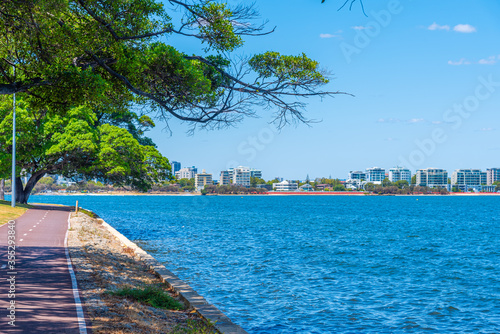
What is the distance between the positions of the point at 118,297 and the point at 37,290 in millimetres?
1659

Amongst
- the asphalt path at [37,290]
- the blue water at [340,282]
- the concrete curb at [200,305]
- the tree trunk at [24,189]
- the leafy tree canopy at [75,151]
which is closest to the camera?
the asphalt path at [37,290]

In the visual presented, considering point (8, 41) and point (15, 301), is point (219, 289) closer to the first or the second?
point (15, 301)

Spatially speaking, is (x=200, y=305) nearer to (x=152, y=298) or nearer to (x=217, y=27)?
(x=152, y=298)

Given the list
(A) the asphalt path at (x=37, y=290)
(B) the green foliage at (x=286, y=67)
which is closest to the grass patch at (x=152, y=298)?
(A) the asphalt path at (x=37, y=290)

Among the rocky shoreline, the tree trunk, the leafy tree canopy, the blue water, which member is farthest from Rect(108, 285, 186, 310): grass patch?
the tree trunk

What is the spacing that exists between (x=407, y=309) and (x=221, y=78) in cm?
901

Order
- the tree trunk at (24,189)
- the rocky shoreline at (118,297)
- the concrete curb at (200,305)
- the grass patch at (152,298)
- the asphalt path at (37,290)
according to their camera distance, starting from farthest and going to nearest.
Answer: the tree trunk at (24,189), the grass patch at (152,298), the concrete curb at (200,305), the rocky shoreline at (118,297), the asphalt path at (37,290)

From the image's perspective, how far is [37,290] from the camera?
9.97m

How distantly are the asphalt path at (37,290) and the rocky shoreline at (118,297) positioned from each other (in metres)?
0.32

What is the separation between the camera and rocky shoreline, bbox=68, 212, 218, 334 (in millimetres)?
8477

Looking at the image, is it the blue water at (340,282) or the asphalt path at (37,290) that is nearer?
the asphalt path at (37,290)

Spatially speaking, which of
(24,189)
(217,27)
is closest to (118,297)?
(217,27)

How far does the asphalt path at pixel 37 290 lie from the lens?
7.64 metres

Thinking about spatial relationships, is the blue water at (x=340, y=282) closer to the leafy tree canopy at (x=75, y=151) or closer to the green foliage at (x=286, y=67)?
the green foliage at (x=286, y=67)
